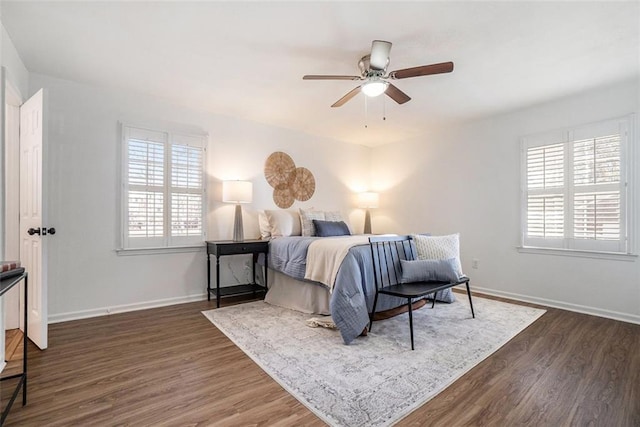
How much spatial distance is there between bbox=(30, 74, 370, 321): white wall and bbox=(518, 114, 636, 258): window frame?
385 cm

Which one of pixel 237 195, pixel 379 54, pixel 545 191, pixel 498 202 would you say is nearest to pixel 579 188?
pixel 545 191

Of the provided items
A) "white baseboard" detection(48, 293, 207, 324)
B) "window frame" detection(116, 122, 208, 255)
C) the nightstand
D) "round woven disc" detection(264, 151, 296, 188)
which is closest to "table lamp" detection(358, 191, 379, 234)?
"round woven disc" detection(264, 151, 296, 188)

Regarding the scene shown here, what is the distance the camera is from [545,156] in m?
3.75

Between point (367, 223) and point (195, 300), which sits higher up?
point (367, 223)

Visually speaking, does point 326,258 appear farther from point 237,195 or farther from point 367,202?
point 367,202

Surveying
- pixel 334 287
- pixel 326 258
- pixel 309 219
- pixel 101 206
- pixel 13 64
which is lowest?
pixel 334 287

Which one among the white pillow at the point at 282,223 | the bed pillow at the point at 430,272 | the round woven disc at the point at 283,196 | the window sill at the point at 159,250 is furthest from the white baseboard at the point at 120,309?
the bed pillow at the point at 430,272

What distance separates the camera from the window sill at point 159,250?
3.39m

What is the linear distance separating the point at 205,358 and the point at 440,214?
388cm

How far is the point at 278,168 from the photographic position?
468cm

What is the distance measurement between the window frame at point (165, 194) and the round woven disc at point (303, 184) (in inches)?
56.0

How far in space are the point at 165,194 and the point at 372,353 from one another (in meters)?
2.88

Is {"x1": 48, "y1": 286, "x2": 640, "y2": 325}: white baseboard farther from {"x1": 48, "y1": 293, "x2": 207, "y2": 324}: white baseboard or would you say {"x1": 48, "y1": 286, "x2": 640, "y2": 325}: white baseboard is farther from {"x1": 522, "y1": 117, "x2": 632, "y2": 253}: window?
{"x1": 522, "y1": 117, "x2": 632, "y2": 253}: window

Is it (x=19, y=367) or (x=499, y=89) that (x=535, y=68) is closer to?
(x=499, y=89)
